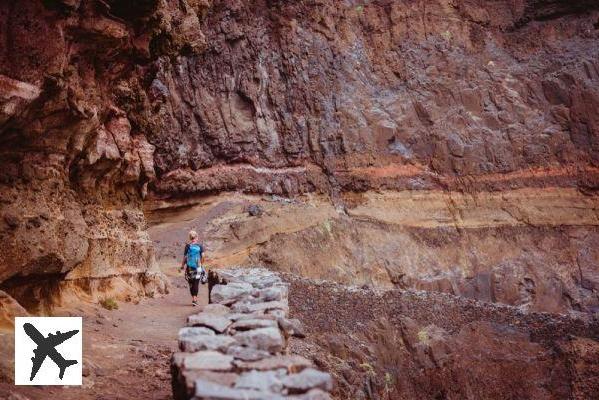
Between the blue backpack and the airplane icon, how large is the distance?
6057 millimetres

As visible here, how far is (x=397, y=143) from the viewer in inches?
1246

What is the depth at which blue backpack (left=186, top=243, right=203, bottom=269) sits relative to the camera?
1200cm

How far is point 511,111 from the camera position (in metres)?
33.2

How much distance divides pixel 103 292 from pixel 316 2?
946 inches

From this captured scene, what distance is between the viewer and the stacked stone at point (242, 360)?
13.4 feet

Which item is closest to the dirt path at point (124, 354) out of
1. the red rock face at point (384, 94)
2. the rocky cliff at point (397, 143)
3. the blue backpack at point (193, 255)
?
the blue backpack at point (193, 255)

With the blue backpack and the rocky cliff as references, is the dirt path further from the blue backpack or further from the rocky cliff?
the rocky cliff

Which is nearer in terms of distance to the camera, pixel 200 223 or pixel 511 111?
pixel 200 223

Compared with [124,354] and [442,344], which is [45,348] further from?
[442,344]

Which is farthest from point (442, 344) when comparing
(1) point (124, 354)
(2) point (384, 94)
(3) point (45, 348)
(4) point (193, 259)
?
(2) point (384, 94)

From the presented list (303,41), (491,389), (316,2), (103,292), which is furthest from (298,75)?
(103,292)

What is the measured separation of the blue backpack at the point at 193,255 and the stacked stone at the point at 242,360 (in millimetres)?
5295

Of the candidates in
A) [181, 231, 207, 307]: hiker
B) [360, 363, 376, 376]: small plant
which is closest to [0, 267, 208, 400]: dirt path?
[181, 231, 207, 307]: hiker

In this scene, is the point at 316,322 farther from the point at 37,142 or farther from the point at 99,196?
the point at 37,142
